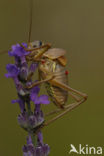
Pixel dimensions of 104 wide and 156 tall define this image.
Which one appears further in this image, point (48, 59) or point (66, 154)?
point (66, 154)

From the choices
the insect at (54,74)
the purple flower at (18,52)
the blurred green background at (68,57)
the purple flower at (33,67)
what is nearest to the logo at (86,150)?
the blurred green background at (68,57)

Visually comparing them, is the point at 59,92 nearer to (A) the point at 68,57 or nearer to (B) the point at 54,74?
(B) the point at 54,74

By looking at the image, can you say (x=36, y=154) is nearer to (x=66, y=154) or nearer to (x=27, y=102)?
(x=27, y=102)

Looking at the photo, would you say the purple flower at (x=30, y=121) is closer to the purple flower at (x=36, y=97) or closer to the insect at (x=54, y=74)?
the purple flower at (x=36, y=97)

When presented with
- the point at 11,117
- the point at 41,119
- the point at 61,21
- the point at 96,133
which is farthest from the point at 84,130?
the point at 41,119

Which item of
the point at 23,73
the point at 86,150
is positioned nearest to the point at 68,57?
the point at 86,150

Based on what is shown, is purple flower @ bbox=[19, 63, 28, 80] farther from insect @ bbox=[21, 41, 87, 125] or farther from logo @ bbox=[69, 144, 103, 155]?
logo @ bbox=[69, 144, 103, 155]
